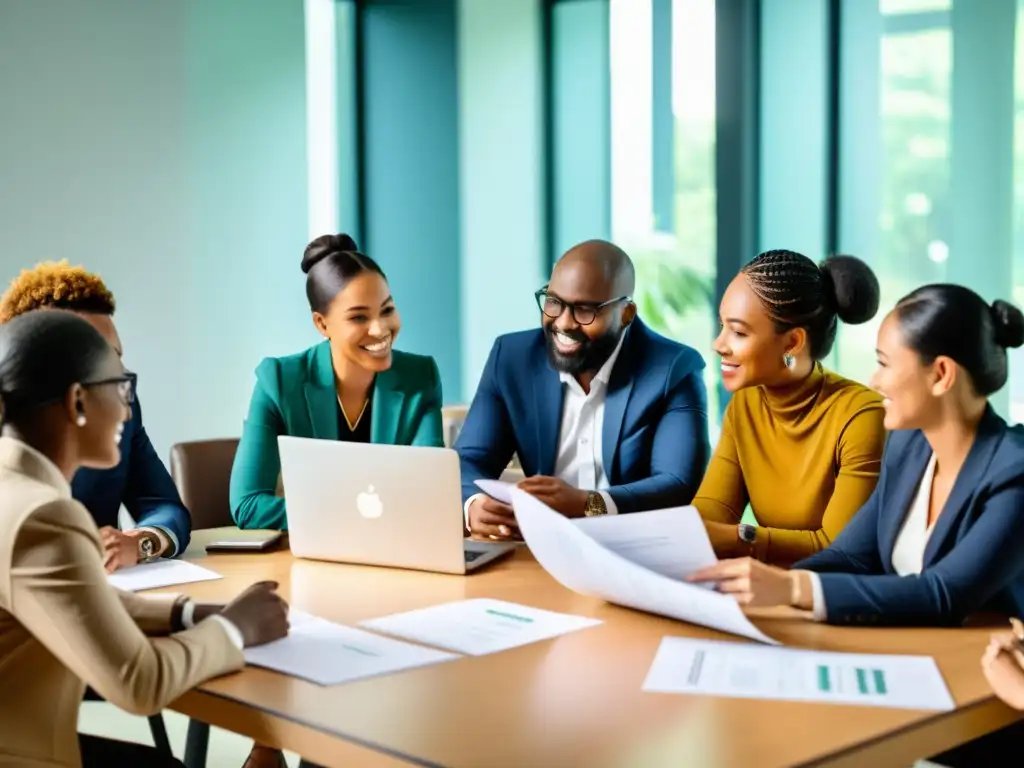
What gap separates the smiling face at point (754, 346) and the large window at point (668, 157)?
2795mm

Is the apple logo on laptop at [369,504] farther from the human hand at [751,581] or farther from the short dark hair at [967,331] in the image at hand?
the short dark hair at [967,331]

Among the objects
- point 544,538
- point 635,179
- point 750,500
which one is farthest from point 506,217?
point 544,538

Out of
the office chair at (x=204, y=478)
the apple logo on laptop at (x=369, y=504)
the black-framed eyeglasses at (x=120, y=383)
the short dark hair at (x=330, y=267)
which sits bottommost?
the office chair at (x=204, y=478)

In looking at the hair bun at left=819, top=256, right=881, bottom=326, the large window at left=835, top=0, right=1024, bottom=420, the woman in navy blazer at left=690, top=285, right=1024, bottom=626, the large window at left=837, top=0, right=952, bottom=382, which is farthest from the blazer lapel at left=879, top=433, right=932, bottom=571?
the large window at left=837, top=0, right=952, bottom=382

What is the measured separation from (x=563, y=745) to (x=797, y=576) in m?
0.72

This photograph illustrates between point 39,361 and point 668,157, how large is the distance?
174 inches

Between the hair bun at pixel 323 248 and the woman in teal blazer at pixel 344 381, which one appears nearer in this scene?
the woman in teal blazer at pixel 344 381

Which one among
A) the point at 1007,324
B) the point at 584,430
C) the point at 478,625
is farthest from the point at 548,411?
the point at 1007,324

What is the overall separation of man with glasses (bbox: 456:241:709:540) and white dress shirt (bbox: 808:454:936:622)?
0.88m

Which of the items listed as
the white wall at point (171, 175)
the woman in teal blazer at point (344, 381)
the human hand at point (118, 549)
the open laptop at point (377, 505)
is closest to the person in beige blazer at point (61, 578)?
the open laptop at point (377, 505)

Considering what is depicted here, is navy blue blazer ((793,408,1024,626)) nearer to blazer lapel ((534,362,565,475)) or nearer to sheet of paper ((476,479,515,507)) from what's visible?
sheet of paper ((476,479,515,507))

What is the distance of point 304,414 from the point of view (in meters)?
3.34

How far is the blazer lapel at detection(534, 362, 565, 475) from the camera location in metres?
3.45

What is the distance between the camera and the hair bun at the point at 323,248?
350 centimetres
